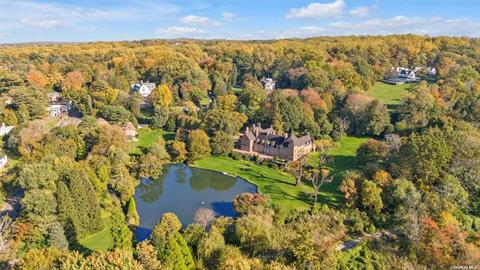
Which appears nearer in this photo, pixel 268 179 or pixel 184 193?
pixel 184 193

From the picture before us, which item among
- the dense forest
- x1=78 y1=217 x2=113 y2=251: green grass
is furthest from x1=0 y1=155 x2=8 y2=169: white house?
x1=78 y1=217 x2=113 y2=251: green grass

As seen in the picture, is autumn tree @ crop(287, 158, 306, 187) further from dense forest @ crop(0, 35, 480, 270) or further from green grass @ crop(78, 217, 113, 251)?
green grass @ crop(78, 217, 113, 251)

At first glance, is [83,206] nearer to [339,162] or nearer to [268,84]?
[339,162]

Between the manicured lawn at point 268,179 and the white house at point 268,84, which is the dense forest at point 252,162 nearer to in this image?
the manicured lawn at point 268,179

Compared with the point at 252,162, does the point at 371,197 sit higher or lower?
higher

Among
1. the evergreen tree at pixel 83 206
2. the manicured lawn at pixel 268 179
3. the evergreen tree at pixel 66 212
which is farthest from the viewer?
the manicured lawn at pixel 268 179

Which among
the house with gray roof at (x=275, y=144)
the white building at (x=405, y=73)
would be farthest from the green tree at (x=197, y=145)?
the white building at (x=405, y=73)

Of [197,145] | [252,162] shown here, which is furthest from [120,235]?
[252,162]

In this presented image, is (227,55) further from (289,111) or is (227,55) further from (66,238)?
(66,238)
